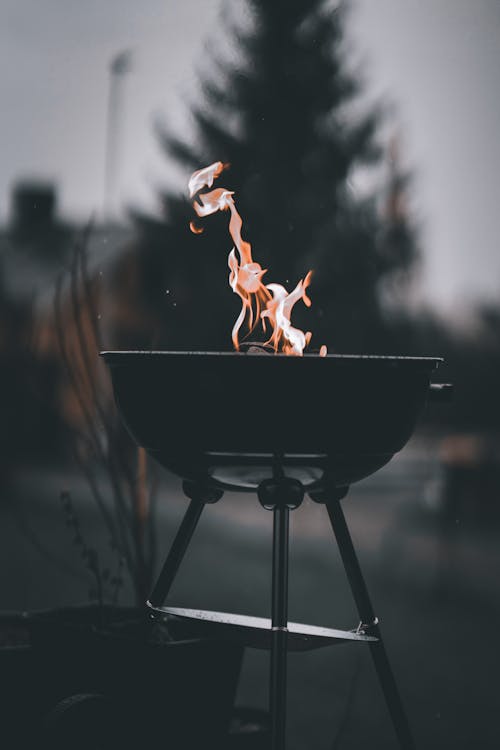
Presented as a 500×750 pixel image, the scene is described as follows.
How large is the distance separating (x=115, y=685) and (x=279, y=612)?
1.18 ft

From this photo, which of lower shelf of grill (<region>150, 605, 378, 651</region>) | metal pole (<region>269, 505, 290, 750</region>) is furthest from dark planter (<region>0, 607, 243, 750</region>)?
metal pole (<region>269, 505, 290, 750</region>)

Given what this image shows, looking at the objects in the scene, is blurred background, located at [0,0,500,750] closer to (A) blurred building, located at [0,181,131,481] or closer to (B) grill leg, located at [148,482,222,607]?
(B) grill leg, located at [148,482,222,607]

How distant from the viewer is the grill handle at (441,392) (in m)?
2.00

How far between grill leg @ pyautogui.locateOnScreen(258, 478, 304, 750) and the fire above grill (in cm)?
3

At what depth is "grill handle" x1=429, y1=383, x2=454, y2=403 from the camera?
2.00 meters

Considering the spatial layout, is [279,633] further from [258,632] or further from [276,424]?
[276,424]

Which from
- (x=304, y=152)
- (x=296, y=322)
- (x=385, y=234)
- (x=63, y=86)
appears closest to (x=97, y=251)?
(x=385, y=234)

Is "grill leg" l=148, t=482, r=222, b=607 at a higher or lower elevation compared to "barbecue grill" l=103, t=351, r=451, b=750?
lower

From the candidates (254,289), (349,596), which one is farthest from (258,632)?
(349,596)

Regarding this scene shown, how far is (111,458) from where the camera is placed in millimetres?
2516

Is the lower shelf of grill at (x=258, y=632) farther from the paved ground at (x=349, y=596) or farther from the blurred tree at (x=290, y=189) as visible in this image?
the blurred tree at (x=290, y=189)

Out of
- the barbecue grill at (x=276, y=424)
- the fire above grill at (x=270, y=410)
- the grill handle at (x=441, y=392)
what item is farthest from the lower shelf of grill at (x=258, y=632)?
the grill handle at (x=441, y=392)

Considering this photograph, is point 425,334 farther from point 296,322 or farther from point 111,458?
point 111,458

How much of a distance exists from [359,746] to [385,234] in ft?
27.5
